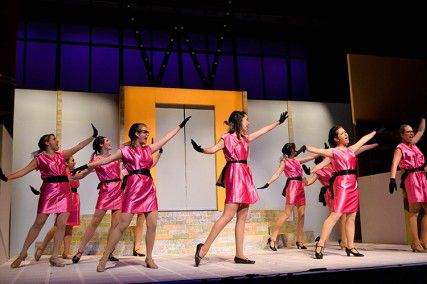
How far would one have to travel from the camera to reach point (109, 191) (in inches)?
253

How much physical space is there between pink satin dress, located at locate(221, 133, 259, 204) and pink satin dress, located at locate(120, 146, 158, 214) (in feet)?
2.90

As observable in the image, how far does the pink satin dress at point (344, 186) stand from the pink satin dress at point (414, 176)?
1153 mm

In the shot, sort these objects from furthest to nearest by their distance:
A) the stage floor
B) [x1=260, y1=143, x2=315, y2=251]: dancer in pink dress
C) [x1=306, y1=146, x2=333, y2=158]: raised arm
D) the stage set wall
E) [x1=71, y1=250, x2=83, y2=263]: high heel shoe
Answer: the stage set wall
[x1=260, y1=143, x2=315, y2=251]: dancer in pink dress
[x1=71, y1=250, x2=83, y2=263]: high heel shoe
[x1=306, y1=146, x2=333, y2=158]: raised arm
the stage floor

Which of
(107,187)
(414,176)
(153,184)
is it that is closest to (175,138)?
(107,187)

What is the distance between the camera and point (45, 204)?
5.65 metres

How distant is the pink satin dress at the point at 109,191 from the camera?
20.9 feet

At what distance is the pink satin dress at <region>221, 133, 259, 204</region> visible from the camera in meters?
5.17

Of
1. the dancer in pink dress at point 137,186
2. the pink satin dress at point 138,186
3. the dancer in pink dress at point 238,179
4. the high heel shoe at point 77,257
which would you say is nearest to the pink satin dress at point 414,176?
the dancer in pink dress at point 238,179

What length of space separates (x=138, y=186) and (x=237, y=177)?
114 cm

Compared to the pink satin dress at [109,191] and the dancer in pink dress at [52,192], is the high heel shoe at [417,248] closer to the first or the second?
the pink satin dress at [109,191]

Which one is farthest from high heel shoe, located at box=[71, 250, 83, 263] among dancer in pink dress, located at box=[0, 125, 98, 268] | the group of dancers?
dancer in pink dress, located at box=[0, 125, 98, 268]

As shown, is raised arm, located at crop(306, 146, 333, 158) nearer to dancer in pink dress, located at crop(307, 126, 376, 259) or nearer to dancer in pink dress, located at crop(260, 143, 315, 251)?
dancer in pink dress, located at crop(307, 126, 376, 259)

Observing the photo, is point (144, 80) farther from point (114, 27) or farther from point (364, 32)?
point (364, 32)

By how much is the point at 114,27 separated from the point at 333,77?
21.3 feet
